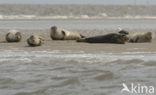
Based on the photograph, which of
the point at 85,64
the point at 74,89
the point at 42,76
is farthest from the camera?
the point at 85,64

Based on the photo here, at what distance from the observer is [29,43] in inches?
561

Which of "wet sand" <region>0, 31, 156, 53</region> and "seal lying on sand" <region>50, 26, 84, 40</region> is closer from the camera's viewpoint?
"wet sand" <region>0, 31, 156, 53</region>

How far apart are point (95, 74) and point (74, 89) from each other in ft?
4.16

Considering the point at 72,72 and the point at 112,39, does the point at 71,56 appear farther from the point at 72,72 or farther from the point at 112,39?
the point at 112,39

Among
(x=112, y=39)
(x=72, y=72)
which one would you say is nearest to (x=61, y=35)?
(x=112, y=39)

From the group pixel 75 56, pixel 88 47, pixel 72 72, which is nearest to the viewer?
pixel 72 72

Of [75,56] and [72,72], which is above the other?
[75,56]

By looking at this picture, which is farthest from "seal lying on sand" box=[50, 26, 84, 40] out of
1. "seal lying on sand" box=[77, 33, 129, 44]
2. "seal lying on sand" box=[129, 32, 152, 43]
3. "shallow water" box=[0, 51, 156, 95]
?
"shallow water" box=[0, 51, 156, 95]

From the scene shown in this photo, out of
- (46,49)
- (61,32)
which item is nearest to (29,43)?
(46,49)

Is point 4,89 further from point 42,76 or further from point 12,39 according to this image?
point 12,39

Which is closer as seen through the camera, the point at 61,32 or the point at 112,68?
the point at 112,68

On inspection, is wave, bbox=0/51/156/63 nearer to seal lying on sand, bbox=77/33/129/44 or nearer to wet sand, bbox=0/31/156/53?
wet sand, bbox=0/31/156/53

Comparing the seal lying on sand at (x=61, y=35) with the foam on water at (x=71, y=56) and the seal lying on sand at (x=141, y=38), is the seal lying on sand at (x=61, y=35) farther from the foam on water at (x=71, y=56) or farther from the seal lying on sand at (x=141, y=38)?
the foam on water at (x=71, y=56)

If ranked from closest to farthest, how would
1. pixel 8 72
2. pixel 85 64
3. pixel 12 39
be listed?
pixel 8 72 < pixel 85 64 < pixel 12 39
